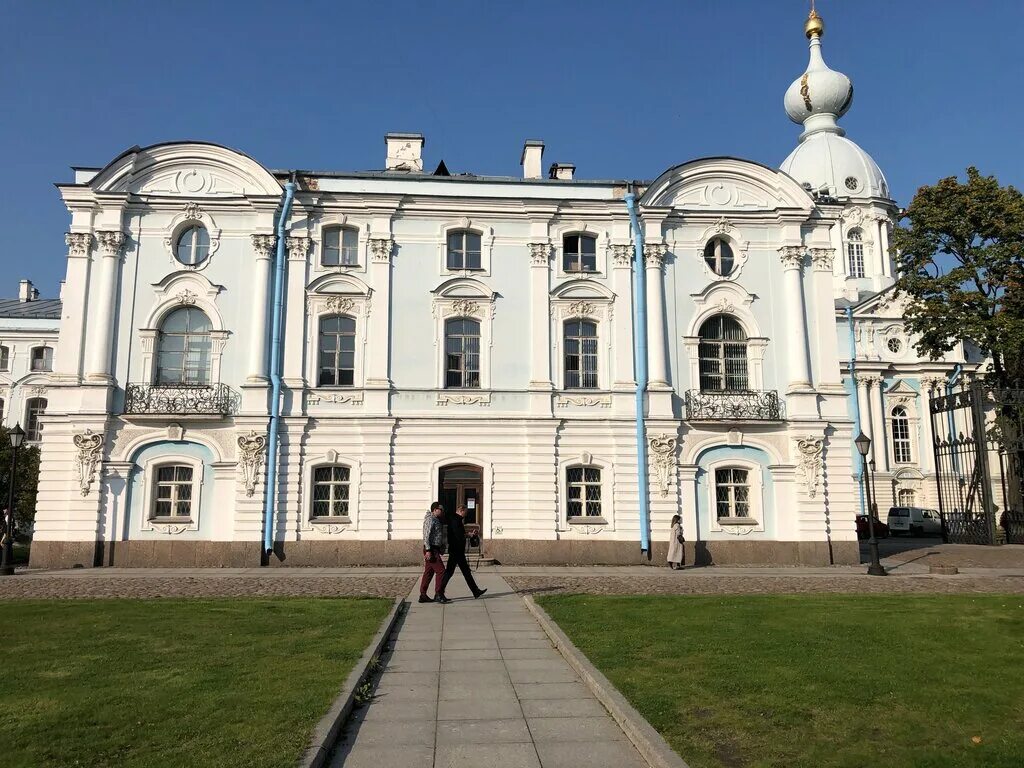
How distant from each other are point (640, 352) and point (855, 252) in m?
43.1

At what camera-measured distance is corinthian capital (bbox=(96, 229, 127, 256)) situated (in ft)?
78.4

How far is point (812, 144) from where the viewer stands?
62719 millimetres

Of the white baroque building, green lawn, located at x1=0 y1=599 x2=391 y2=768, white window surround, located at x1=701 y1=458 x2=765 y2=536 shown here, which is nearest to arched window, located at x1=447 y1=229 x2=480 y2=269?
the white baroque building

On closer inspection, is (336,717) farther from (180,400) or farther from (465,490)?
(180,400)

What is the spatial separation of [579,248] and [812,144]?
4522 centimetres

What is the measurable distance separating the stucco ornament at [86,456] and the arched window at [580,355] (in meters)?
13.7

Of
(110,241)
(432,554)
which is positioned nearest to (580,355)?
(432,554)

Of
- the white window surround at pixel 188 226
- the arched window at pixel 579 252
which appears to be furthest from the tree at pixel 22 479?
the arched window at pixel 579 252

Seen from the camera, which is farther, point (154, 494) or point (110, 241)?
point (110, 241)

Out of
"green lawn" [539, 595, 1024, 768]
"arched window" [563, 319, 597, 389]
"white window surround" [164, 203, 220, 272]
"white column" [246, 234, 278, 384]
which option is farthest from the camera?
"arched window" [563, 319, 597, 389]

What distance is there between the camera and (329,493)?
926 inches

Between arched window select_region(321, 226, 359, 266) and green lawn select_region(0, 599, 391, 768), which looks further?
arched window select_region(321, 226, 359, 266)

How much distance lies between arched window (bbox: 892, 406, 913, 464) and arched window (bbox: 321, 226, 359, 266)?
38.9 m

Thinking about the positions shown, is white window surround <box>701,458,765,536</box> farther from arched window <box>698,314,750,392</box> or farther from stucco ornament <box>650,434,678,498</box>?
arched window <box>698,314,750,392</box>
